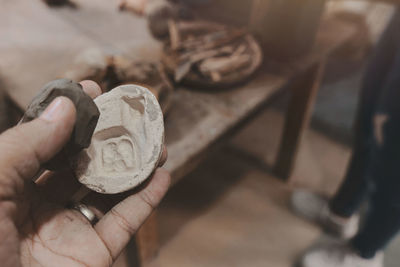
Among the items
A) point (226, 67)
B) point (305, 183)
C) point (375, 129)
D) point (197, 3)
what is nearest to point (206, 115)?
point (226, 67)

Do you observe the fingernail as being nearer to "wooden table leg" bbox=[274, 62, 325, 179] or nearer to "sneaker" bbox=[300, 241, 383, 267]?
"wooden table leg" bbox=[274, 62, 325, 179]

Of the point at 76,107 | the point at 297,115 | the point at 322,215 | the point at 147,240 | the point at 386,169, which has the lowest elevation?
the point at 322,215

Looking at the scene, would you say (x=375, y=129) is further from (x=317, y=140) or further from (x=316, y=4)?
(x=317, y=140)

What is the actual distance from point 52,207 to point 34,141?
0.77ft

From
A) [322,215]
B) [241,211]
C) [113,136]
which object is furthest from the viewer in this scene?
[241,211]

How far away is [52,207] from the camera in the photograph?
0.87 meters

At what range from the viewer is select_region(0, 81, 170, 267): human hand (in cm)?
71

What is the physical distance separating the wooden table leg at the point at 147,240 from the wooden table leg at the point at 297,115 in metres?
0.99

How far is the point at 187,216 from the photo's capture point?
1971 millimetres

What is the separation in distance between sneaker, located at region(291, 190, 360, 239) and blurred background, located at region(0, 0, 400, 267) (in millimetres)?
60

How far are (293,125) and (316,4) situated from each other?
726mm

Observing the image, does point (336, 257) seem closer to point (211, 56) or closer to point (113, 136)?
point (211, 56)

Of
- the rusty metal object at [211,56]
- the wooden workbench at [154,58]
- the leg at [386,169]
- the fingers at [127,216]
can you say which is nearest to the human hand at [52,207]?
the fingers at [127,216]

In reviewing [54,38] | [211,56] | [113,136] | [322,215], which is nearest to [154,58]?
[211,56]
